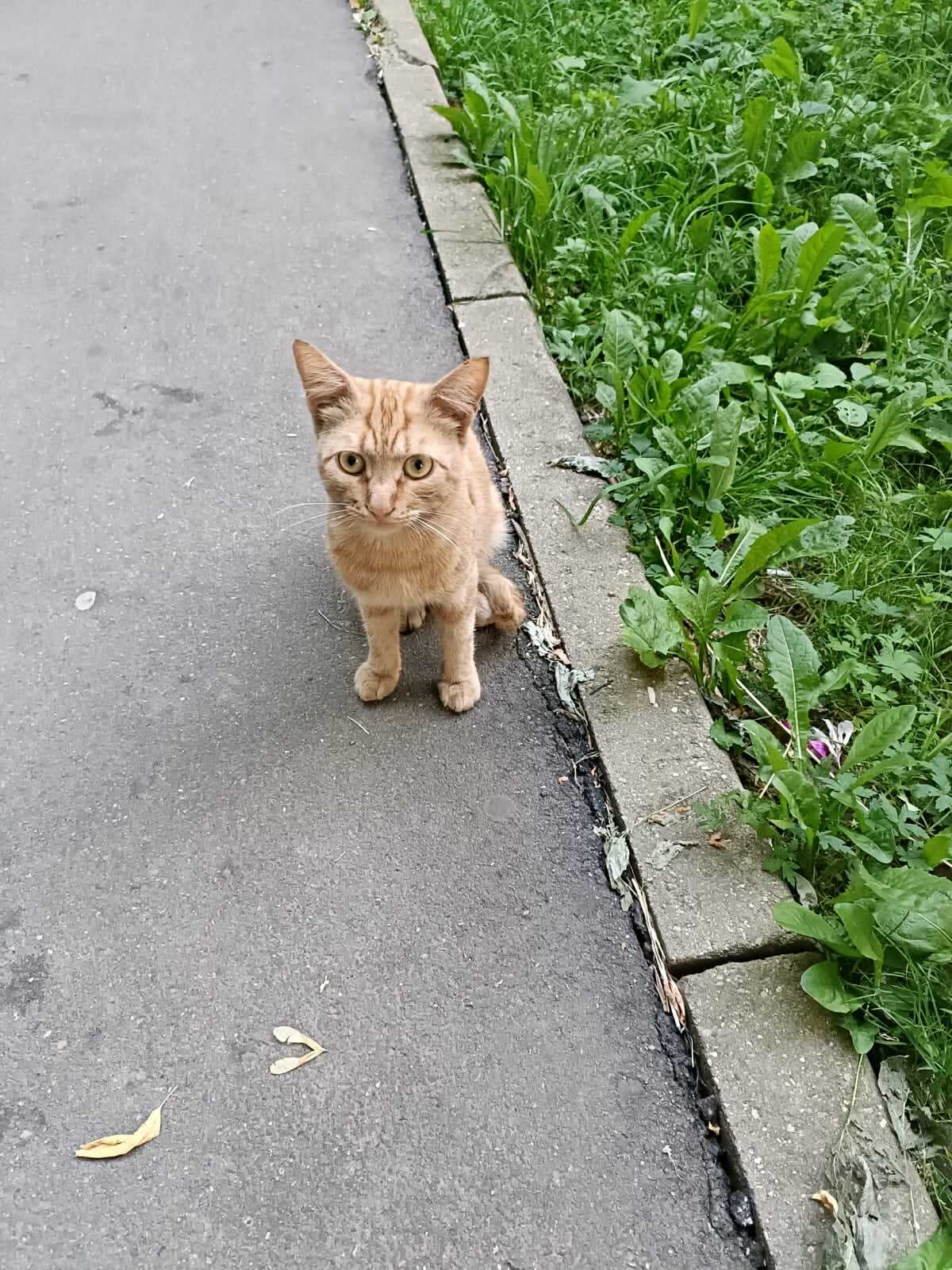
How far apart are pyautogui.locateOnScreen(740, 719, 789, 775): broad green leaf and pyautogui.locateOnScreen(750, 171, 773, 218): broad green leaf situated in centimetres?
268

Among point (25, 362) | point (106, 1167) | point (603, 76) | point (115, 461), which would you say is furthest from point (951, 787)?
point (603, 76)

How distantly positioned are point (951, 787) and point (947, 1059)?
0.69m

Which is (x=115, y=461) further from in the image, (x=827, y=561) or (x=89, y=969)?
(x=827, y=561)

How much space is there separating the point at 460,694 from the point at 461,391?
0.86 m

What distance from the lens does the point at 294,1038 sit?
1.96 metres

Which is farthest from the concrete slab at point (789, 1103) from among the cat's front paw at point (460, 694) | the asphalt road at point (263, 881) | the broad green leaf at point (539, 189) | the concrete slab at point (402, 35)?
the concrete slab at point (402, 35)

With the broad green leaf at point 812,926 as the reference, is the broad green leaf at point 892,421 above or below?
above

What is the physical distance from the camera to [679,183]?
3916mm

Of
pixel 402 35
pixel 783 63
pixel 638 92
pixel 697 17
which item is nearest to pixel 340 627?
pixel 638 92

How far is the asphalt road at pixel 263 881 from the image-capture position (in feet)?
5.73

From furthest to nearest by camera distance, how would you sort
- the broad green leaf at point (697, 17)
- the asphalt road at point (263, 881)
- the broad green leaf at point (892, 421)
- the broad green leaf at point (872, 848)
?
the broad green leaf at point (697, 17) < the broad green leaf at point (892, 421) < the broad green leaf at point (872, 848) < the asphalt road at point (263, 881)

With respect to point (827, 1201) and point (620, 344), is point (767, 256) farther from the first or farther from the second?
point (827, 1201)

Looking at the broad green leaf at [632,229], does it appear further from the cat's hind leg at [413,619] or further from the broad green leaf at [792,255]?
the cat's hind leg at [413,619]

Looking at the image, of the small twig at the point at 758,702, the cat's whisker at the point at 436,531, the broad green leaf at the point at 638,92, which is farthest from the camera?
the broad green leaf at the point at 638,92
